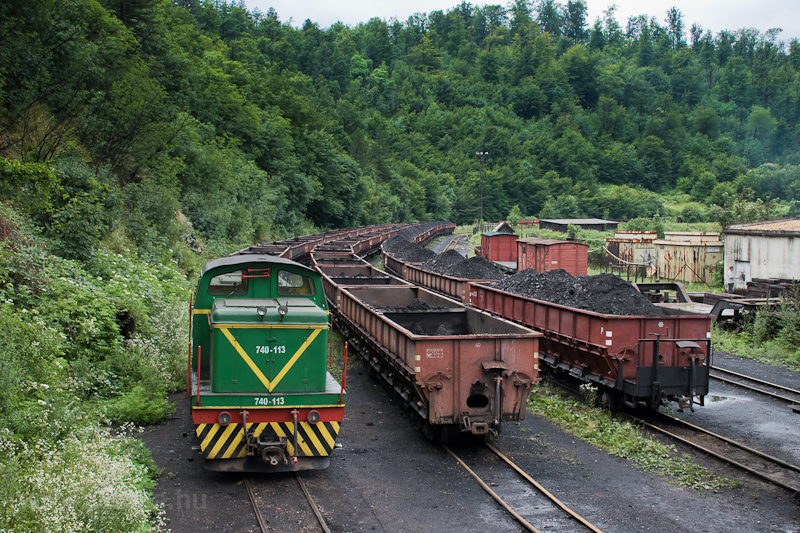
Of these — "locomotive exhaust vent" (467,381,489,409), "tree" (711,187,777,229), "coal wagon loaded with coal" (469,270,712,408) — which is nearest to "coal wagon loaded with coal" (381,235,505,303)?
"coal wagon loaded with coal" (469,270,712,408)

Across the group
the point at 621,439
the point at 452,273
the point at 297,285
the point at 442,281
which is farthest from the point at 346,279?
the point at 621,439

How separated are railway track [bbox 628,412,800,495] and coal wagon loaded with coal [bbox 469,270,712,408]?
404mm

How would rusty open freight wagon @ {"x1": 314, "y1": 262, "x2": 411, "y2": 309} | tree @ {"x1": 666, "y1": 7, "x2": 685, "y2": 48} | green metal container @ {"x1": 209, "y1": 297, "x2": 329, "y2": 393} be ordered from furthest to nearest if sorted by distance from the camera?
tree @ {"x1": 666, "y1": 7, "x2": 685, "y2": 48}, rusty open freight wagon @ {"x1": 314, "y1": 262, "x2": 411, "y2": 309}, green metal container @ {"x1": 209, "y1": 297, "x2": 329, "y2": 393}

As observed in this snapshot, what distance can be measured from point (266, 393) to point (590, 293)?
7724 millimetres

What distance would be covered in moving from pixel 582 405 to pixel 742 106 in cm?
17973

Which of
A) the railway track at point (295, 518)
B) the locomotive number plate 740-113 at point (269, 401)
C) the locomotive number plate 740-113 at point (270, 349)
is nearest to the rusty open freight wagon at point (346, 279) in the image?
the locomotive number plate 740-113 at point (270, 349)

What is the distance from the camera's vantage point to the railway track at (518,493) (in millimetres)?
6766

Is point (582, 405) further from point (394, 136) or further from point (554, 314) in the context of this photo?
point (394, 136)

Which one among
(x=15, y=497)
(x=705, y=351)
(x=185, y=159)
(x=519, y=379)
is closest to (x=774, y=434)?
(x=705, y=351)

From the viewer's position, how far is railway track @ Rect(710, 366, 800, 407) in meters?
12.3

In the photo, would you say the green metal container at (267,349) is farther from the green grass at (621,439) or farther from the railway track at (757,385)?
the railway track at (757,385)

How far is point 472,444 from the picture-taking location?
9375 mm

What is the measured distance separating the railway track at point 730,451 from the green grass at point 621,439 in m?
0.48

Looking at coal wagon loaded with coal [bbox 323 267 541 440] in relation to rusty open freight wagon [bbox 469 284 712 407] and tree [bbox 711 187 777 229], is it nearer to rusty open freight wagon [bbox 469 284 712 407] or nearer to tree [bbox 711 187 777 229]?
rusty open freight wagon [bbox 469 284 712 407]
